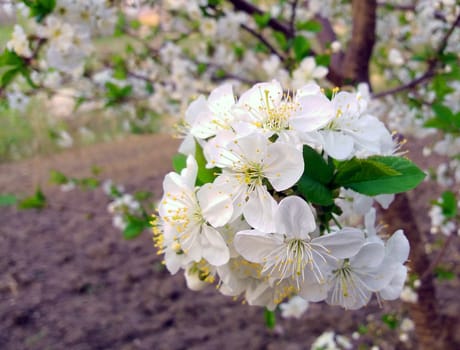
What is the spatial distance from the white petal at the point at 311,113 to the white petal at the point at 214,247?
0.76 feet

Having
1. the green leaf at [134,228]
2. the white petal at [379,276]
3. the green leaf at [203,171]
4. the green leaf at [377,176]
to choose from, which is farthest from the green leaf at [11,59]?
the white petal at [379,276]

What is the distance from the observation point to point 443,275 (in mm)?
2043

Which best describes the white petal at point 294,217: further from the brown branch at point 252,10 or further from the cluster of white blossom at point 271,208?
the brown branch at point 252,10

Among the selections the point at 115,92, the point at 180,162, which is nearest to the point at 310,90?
the point at 180,162

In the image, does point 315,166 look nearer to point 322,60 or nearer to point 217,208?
point 217,208

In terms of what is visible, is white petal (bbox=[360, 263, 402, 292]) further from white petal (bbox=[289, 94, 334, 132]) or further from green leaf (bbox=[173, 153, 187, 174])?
green leaf (bbox=[173, 153, 187, 174])

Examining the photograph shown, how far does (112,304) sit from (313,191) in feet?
8.26

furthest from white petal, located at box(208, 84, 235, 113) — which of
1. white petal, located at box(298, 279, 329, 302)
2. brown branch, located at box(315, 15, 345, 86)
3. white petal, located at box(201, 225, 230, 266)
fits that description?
brown branch, located at box(315, 15, 345, 86)

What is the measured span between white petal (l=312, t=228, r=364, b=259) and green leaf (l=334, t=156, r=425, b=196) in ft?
0.30

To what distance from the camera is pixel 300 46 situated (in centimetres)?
176

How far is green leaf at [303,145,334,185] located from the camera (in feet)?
2.53

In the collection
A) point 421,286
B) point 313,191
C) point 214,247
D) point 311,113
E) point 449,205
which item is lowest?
point 421,286

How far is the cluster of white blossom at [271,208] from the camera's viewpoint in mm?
729

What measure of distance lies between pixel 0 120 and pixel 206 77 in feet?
20.5
